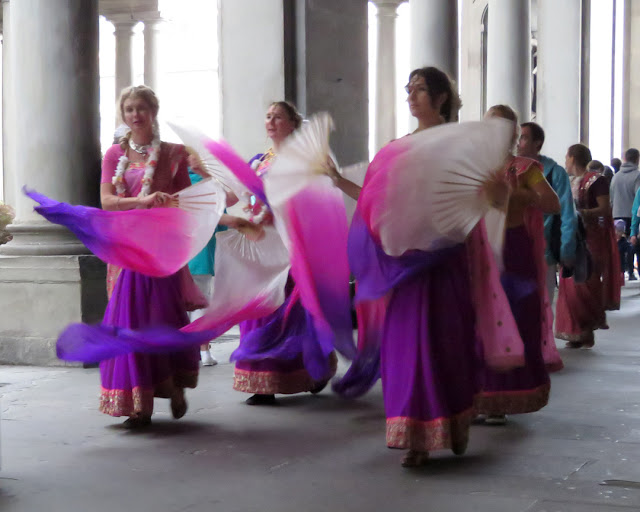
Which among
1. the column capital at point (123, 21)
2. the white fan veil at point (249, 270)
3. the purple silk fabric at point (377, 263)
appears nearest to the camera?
the purple silk fabric at point (377, 263)

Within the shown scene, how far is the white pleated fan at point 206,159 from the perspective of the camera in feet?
16.8

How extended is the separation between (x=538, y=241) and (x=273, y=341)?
163 centimetres

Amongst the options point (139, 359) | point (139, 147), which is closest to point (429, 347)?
point (139, 359)

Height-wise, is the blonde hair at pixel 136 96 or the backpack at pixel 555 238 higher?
the blonde hair at pixel 136 96

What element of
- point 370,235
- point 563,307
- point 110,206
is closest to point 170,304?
point 110,206

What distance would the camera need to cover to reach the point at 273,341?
586cm

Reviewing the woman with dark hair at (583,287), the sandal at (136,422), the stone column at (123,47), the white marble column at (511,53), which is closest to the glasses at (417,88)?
the sandal at (136,422)

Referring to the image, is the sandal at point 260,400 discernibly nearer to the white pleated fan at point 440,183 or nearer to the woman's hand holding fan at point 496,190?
the white pleated fan at point 440,183

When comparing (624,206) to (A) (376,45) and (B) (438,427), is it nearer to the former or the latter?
(A) (376,45)

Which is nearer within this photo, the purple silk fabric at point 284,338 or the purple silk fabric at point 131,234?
the purple silk fabric at point 131,234

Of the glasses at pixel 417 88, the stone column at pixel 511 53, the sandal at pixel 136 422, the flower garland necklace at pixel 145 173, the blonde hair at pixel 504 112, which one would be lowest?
the sandal at pixel 136 422

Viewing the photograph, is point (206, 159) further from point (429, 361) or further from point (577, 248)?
point (577, 248)

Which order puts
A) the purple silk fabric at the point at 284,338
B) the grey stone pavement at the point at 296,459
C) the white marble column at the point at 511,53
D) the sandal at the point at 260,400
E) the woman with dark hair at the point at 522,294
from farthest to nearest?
the white marble column at the point at 511,53
the sandal at the point at 260,400
the purple silk fabric at the point at 284,338
the woman with dark hair at the point at 522,294
the grey stone pavement at the point at 296,459

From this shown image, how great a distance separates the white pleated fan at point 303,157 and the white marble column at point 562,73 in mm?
10905
